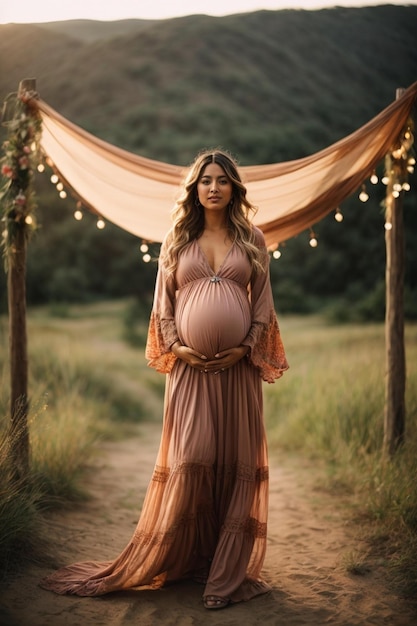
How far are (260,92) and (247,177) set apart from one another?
1786cm

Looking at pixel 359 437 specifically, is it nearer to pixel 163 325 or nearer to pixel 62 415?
pixel 62 415

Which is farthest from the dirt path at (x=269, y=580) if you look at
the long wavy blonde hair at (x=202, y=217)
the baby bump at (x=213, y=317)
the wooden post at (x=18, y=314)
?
the long wavy blonde hair at (x=202, y=217)

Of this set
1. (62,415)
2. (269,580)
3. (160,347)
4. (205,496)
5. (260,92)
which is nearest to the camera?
(205,496)

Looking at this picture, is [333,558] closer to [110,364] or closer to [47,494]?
[47,494]

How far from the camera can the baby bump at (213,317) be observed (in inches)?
126

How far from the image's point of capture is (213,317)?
3188 millimetres

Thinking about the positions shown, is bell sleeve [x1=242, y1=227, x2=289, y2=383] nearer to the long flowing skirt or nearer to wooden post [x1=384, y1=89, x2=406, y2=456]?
the long flowing skirt

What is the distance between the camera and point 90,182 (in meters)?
4.58

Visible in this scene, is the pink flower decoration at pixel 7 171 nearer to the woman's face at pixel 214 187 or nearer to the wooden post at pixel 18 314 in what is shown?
the wooden post at pixel 18 314

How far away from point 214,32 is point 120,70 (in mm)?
3348

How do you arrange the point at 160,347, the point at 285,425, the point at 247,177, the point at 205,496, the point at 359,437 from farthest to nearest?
the point at 285,425 → the point at 359,437 → the point at 247,177 → the point at 160,347 → the point at 205,496

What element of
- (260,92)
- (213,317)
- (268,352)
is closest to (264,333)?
(268,352)

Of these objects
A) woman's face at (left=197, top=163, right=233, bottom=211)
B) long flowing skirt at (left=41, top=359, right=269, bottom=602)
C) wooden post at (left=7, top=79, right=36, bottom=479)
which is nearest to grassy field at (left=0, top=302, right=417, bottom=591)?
wooden post at (left=7, top=79, right=36, bottom=479)

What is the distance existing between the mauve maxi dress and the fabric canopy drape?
1.16 metres
